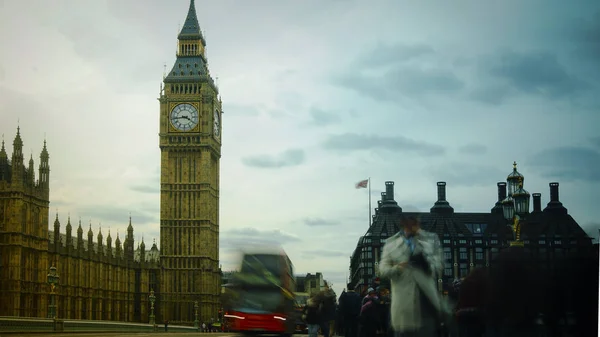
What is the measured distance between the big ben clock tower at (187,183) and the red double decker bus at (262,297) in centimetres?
6288

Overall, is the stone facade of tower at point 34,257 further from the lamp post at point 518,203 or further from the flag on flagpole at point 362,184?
the lamp post at point 518,203

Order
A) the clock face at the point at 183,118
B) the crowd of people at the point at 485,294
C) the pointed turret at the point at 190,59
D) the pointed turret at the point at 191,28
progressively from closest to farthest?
the crowd of people at the point at 485,294 → the clock face at the point at 183,118 → the pointed turret at the point at 190,59 → the pointed turret at the point at 191,28

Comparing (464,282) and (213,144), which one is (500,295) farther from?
(213,144)

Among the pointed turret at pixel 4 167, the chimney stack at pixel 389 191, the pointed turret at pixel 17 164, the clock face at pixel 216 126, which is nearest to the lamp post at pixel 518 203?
the pointed turret at pixel 17 164

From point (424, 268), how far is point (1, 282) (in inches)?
2072

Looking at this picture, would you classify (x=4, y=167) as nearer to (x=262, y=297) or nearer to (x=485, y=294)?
(x=262, y=297)

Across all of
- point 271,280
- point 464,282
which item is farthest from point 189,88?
point 464,282

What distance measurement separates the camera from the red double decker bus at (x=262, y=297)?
93.6 feet

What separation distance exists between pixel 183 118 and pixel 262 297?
66.3 meters

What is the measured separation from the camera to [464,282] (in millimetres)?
10531

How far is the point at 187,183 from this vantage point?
9438 cm

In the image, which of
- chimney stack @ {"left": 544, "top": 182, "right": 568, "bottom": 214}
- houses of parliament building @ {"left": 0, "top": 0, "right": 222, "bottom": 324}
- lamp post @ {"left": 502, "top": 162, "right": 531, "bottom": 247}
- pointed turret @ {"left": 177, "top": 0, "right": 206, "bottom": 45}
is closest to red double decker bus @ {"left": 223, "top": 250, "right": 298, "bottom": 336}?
lamp post @ {"left": 502, "top": 162, "right": 531, "bottom": 247}

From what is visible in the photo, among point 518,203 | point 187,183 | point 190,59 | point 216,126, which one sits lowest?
point 518,203

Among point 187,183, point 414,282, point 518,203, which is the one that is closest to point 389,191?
point 187,183
